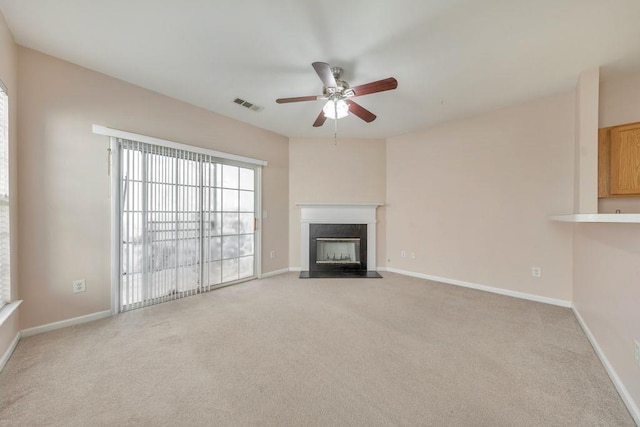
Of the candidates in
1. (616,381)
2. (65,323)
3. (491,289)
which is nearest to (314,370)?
(616,381)

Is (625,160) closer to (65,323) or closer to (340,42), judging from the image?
(340,42)

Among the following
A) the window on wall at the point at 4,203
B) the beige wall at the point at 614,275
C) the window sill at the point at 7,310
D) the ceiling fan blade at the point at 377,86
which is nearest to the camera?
the beige wall at the point at 614,275

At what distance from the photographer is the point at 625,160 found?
2.33m

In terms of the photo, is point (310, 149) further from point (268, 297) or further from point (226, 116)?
point (268, 297)

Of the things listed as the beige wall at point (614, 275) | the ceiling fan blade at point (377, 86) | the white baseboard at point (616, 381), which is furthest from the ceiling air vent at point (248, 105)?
the white baseboard at point (616, 381)

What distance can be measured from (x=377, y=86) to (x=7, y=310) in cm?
346

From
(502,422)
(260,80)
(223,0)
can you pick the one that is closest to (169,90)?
(260,80)

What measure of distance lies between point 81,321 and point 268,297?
191 centimetres

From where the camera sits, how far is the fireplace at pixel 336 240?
15.4ft

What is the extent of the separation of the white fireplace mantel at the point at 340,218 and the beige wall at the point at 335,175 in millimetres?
112

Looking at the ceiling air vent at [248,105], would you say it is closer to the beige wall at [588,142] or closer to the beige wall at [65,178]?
the beige wall at [65,178]

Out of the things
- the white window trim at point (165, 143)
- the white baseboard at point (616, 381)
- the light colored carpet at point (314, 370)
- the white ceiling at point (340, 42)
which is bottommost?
the light colored carpet at point (314, 370)

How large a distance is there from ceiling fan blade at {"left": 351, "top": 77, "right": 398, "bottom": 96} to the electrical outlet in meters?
3.33

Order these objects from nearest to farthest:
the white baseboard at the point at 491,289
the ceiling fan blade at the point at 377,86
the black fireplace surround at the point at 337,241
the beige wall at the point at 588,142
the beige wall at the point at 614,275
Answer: the beige wall at the point at 614,275
the ceiling fan blade at the point at 377,86
the beige wall at the point at 588,142
the white baseboard at the point at 491,289
the black fireplace surround at the point at 337,241
